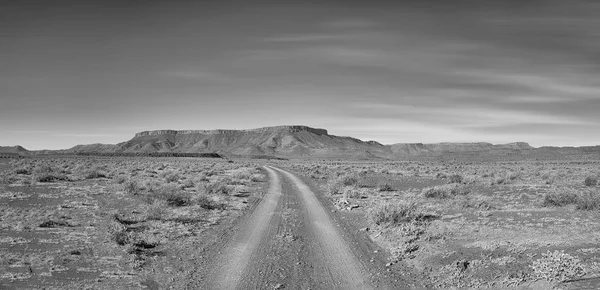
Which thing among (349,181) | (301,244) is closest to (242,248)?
(301,244)

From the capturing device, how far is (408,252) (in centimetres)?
1020

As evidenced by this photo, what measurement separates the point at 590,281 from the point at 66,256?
12.4 metres

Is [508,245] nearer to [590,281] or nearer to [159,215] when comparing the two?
[590,281]

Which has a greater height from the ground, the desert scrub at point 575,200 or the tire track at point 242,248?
the desert scrub at point 575,200

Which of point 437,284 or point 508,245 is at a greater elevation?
point 508,245

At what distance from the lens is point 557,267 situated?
287 inches

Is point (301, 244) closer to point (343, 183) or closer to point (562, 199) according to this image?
point (562, 199)

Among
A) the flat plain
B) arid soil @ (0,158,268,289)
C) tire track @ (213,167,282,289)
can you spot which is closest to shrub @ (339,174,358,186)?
arid soil @ (0,158,268,289)

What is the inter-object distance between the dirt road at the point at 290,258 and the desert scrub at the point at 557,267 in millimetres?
3330

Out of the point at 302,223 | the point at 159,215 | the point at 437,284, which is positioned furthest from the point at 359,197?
the point at 437,284

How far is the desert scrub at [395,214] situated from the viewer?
13.5 metres

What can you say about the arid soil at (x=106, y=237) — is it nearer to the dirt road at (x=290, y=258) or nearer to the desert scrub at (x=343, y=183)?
the dirt road at (x=290, y=258)

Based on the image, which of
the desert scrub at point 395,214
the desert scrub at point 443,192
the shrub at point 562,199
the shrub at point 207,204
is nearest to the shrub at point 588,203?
the shrub at point 562,199

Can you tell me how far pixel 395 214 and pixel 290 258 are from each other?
5658mm
